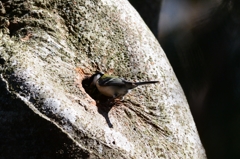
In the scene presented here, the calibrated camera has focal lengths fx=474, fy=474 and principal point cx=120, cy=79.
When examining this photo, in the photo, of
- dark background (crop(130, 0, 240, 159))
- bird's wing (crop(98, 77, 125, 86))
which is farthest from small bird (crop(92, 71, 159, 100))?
dark background (crop(130, 0, 240, 159))

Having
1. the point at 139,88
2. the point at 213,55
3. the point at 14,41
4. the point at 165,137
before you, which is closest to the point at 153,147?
the point at 165,137

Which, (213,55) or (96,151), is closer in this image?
(96,151)

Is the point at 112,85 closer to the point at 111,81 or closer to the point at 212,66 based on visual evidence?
the point at 111,81

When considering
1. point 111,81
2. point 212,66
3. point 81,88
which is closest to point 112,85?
point 111,81

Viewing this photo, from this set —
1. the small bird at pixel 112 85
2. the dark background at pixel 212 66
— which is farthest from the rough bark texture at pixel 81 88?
the dark background at pixel 212 66

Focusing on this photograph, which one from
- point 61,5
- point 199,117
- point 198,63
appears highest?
point 61,5

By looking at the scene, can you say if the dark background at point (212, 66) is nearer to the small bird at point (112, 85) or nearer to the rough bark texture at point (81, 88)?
the rough bark texture at point (81, 88)

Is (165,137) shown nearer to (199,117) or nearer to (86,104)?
(86,104)
